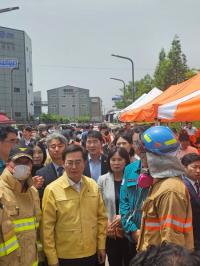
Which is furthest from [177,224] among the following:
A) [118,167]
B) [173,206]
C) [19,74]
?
[19,74]

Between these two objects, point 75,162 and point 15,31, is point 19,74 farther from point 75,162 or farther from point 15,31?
point 75,162

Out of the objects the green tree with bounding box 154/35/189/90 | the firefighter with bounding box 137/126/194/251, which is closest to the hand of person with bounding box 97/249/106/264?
the firefighter with bounding box 137/126/194/251

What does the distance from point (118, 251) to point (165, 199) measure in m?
2.06

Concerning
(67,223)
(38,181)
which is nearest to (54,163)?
(38,181)

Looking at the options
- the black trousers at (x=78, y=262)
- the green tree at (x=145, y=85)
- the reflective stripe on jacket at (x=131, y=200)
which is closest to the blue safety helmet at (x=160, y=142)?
the reflective stripe on jacket at (x=131, y=200)

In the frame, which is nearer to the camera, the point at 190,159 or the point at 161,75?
the point at 190,159

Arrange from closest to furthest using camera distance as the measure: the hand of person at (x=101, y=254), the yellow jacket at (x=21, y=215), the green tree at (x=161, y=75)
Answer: the yellow jacket at (x=21, y=215)
the hand of person at (x=101, y=254)
the green tree at (x=161, y=75)

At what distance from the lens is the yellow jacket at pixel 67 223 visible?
348 cm

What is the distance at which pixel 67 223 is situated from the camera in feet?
11.5

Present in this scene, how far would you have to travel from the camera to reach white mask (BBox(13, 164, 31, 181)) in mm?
3236

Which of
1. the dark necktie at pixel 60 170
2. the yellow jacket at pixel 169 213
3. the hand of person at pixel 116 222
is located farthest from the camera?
the dark necktie at pixel 60 170

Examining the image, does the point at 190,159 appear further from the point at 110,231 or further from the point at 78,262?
the point at 78,262

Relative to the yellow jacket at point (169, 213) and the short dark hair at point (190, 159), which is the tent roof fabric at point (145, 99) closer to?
the short dark hair at point (190, 159)

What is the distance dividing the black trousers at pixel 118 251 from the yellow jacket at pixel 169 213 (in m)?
1.71
